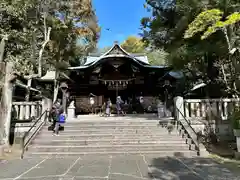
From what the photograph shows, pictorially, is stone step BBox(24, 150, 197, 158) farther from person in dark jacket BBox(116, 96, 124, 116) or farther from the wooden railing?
person in dark jacket BBox(116, 96, 124, 116)

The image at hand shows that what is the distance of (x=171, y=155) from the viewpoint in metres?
7.23

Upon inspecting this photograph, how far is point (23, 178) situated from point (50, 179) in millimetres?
680

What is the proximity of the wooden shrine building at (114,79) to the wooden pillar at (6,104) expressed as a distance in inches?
303

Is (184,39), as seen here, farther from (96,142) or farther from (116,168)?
(116,168)

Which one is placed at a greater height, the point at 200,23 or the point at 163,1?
the point at 163,1

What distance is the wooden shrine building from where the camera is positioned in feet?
51.0

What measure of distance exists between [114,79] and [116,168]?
434 inches

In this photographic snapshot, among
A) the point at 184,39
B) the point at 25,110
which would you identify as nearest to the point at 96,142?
the point at 25,110

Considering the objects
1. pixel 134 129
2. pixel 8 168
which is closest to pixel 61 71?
pixel 134 129

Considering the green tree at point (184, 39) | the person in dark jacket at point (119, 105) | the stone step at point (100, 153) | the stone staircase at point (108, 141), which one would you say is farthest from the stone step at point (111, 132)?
the person in dark jacket at point (119, 105)

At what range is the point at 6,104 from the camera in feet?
25.6

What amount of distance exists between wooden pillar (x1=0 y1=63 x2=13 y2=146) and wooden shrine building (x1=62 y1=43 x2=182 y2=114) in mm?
7687

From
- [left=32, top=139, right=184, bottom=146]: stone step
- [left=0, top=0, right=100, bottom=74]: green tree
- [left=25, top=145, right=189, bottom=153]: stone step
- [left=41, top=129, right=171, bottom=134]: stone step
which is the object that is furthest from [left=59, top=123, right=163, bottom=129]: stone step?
[left=0, top=0, right=100, bottom=74]: green tree

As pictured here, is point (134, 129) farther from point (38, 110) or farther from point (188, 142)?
point (38, 110)
